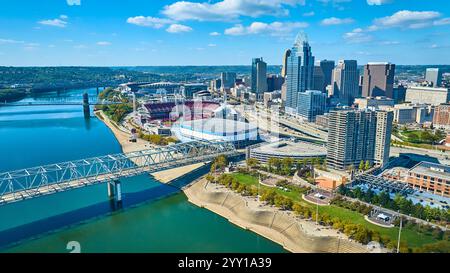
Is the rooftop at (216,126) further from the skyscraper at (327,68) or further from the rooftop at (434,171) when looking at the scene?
the skyscraper at (327,68)

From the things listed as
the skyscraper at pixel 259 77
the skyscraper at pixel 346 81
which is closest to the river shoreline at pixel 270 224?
the skyscraper at pixel 346 81

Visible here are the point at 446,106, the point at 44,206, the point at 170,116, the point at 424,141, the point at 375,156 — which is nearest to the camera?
the point at 44,206

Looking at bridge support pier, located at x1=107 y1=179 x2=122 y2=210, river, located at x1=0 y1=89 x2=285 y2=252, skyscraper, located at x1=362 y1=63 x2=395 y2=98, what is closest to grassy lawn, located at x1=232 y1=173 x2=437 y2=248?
river, located at x1=0 y1=89 x2=285 y2=252

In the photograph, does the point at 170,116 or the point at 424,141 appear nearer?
the point at 424,141
